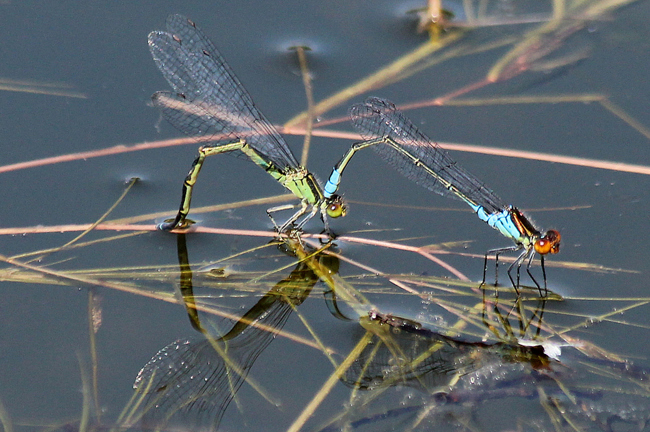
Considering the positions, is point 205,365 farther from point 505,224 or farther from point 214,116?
point 214,116

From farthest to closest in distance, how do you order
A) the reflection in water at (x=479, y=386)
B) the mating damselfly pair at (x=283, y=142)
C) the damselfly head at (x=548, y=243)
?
the mating damselfly pair at (x=283, y=142) → the damselfly head at (x=548, y=243) → the reflection in water at (x=479, y=386)

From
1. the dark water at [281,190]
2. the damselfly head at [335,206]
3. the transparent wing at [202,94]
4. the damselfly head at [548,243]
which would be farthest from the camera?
the transparent wing at [202,94]

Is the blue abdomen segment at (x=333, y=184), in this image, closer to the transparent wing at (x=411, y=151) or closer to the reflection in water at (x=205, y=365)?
the transparent wing at (x=411, y=151)

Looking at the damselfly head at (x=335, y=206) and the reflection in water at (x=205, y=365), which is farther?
the damselfly head at (x=335, y=206)

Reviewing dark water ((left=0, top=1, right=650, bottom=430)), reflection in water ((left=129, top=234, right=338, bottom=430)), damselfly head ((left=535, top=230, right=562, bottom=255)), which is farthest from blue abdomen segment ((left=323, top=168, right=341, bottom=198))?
damselfly head ((left=535, top=230, right=562, bottom=255))

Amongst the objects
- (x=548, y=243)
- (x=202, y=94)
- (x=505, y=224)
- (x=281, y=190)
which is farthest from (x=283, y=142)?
(x=548, y=243)

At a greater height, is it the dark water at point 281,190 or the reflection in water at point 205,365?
the dark water at point 281,190

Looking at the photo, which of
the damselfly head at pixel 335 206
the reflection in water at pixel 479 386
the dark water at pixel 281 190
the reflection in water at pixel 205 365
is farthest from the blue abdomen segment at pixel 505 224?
the reflection in water at pixel 205 365
